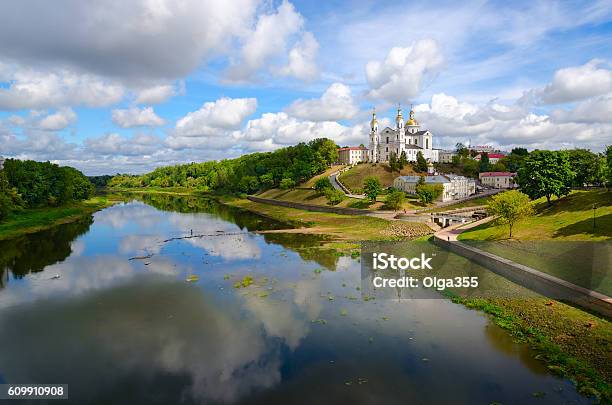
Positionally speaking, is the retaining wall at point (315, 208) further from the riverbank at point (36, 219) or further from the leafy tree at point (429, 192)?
the riverbank at point (36, 219)

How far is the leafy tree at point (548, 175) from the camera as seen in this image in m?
58.4

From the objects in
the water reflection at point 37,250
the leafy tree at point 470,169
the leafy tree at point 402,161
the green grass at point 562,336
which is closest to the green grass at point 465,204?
the leafy tree at point 402,161

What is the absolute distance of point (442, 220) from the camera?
7194 centimetres

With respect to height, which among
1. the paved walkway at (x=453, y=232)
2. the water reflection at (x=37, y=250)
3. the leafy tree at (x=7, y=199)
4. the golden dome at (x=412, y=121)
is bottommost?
the water reflection at (x=37, y=250)

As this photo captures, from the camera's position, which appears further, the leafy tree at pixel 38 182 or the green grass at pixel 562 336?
the leafy tree at pixel 38 182

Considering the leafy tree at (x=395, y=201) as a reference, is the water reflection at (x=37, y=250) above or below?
below

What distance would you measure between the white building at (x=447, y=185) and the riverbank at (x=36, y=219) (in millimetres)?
77969

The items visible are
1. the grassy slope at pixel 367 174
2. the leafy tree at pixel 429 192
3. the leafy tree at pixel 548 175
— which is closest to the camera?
the leafy tree at pixel 548 175

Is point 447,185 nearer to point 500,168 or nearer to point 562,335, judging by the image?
point 500,168

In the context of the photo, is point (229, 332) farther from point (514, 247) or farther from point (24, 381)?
point (514, 247)

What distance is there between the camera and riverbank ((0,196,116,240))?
6781 centimetres

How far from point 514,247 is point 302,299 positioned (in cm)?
2615

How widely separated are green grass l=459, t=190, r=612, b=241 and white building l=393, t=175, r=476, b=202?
110ft

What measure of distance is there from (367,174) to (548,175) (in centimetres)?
6719
